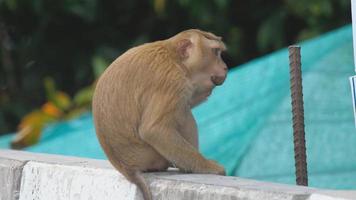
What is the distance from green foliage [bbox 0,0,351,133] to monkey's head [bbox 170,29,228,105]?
225 inches

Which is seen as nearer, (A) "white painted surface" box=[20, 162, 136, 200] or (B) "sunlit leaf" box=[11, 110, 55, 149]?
(A) "white painted surface" box=[20, 162, 136, 200]

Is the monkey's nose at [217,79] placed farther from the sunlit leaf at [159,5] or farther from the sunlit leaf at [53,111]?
the sunlit leaf at [159,5]

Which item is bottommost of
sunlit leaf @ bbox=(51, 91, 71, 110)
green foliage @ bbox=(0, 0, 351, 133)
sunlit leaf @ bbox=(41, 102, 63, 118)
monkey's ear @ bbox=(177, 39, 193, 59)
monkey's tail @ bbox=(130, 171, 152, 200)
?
monkey's tail @ bbox=(130, 171, 152, 200)

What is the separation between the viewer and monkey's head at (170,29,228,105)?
543cm

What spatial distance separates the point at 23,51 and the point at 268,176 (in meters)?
5.86

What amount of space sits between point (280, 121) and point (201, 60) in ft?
6.90

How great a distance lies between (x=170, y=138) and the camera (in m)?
5.12

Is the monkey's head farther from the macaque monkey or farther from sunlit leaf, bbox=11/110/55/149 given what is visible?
sunlit leaf, bbox=11/110/55/149

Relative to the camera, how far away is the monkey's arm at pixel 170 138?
5.12m

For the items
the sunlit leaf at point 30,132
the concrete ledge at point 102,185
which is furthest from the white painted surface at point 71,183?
the sunlit leaf at point 30,132

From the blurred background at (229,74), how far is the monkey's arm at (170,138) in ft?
6.52

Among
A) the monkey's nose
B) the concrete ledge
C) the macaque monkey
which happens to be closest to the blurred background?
the monkey's nose

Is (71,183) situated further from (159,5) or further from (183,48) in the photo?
(159,5)

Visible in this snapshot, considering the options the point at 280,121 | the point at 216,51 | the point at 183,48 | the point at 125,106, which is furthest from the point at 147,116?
the point at 280,121
